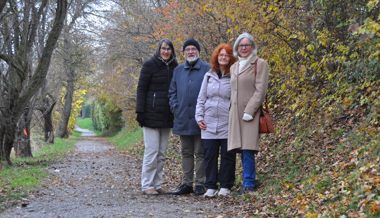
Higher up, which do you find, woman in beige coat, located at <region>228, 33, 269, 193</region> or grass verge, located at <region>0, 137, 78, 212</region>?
woman in beige coat, located at <region>228, 33, 269, 193</region>

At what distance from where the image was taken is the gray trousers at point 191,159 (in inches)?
229

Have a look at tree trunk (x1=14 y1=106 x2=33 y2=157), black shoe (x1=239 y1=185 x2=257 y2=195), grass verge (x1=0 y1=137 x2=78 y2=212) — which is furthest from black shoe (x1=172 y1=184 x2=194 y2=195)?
tree trunk (x1=14 y1=106 x2=33 y2=157)

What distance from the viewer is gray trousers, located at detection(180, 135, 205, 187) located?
19.0 feet

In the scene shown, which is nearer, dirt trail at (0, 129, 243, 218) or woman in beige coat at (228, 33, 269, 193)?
dirt trail at (0, 129, 243, 218)

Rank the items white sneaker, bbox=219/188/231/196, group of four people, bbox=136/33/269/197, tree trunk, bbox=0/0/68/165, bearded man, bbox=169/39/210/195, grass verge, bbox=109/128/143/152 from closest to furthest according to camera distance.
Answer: group of four people, bbox=136/33/269/197 < white sneaker, bbox=219/188/231/196 < bearded man, bbox=169/39/210/195 < tree trunk, bbox=0/0/68/165 < grass verge, bbox=109/128/143/152

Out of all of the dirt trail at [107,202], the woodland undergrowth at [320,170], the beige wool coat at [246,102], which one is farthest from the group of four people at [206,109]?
the woodland undergrowth at [320,170]

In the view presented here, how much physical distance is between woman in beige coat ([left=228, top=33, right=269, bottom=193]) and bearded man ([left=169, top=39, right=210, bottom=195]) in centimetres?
62

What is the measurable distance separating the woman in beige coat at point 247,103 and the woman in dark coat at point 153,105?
1.12m

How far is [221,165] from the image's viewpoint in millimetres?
5566

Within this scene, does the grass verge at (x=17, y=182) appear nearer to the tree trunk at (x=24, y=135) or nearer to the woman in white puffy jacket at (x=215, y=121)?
the tree trunk at (x=24, y=135)

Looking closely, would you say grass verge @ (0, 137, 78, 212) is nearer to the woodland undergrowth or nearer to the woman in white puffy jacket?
the woodland undergrowth

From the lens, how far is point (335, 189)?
413 centimetres

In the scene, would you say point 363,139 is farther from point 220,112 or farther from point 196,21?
point 196,21

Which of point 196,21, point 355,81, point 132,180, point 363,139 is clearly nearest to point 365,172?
point 363,139
